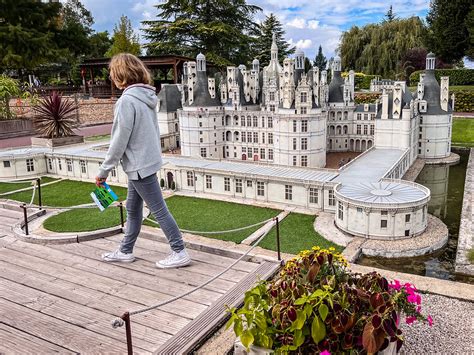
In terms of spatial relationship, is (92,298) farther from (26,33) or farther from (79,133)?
(79,133)

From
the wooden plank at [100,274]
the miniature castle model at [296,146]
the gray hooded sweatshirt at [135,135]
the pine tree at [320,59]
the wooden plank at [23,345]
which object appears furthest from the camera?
the pine tree at [320,59]

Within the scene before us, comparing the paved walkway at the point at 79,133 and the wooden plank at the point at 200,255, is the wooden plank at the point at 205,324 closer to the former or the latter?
the wooden plank at the point at 200,255

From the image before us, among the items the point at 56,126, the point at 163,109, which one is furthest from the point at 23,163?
the point at 163,109

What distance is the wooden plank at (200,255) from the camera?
7.56 m

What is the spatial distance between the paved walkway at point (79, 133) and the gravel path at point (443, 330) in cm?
4526

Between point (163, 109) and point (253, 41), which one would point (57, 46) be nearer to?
point (163, 109)

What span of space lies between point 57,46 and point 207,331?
2152 inches

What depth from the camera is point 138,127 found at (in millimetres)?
6934

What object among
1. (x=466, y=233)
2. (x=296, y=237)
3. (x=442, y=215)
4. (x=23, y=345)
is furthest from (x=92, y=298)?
(x=442, y=215)

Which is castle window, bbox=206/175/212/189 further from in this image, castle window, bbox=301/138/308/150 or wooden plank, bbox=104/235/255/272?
wooden plank, bbox=104/235/255/272

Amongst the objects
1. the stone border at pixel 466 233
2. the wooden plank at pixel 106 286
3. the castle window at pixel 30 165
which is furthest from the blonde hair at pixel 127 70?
the castle window at pixel 30 165

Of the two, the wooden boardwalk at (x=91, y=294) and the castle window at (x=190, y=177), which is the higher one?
the wooden boardwalk at (x=91, y=294)

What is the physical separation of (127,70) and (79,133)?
4976cm

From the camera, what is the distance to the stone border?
20.6m
